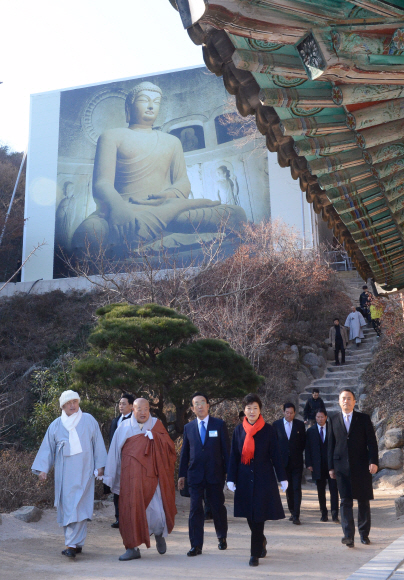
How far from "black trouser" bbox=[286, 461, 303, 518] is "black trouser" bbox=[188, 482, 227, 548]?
6.71 feet

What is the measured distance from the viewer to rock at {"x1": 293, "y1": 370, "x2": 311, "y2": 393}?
15.5 metres

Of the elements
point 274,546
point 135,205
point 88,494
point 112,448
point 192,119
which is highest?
point 192,119

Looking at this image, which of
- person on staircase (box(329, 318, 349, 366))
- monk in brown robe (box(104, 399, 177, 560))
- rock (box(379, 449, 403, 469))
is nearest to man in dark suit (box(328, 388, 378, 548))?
monk in brown robe (box(104, 399, 177, 560))

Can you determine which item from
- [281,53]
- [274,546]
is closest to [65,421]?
[274,546]

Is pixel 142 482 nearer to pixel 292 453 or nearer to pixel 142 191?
pixel 292 453

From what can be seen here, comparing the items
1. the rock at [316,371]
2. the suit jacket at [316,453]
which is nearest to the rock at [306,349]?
Answer: the rock at [316,371]

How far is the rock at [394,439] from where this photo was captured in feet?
37.3

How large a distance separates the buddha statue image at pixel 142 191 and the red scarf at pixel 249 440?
64.9 ft

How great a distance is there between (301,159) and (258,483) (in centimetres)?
315

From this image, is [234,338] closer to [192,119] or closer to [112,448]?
[112,448]

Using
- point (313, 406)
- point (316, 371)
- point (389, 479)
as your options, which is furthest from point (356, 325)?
point (313, 406)

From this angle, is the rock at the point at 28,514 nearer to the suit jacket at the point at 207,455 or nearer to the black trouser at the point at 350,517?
the suit jacket at the point at 207,455

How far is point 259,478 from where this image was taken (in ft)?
17.9

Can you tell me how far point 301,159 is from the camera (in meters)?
4.36
